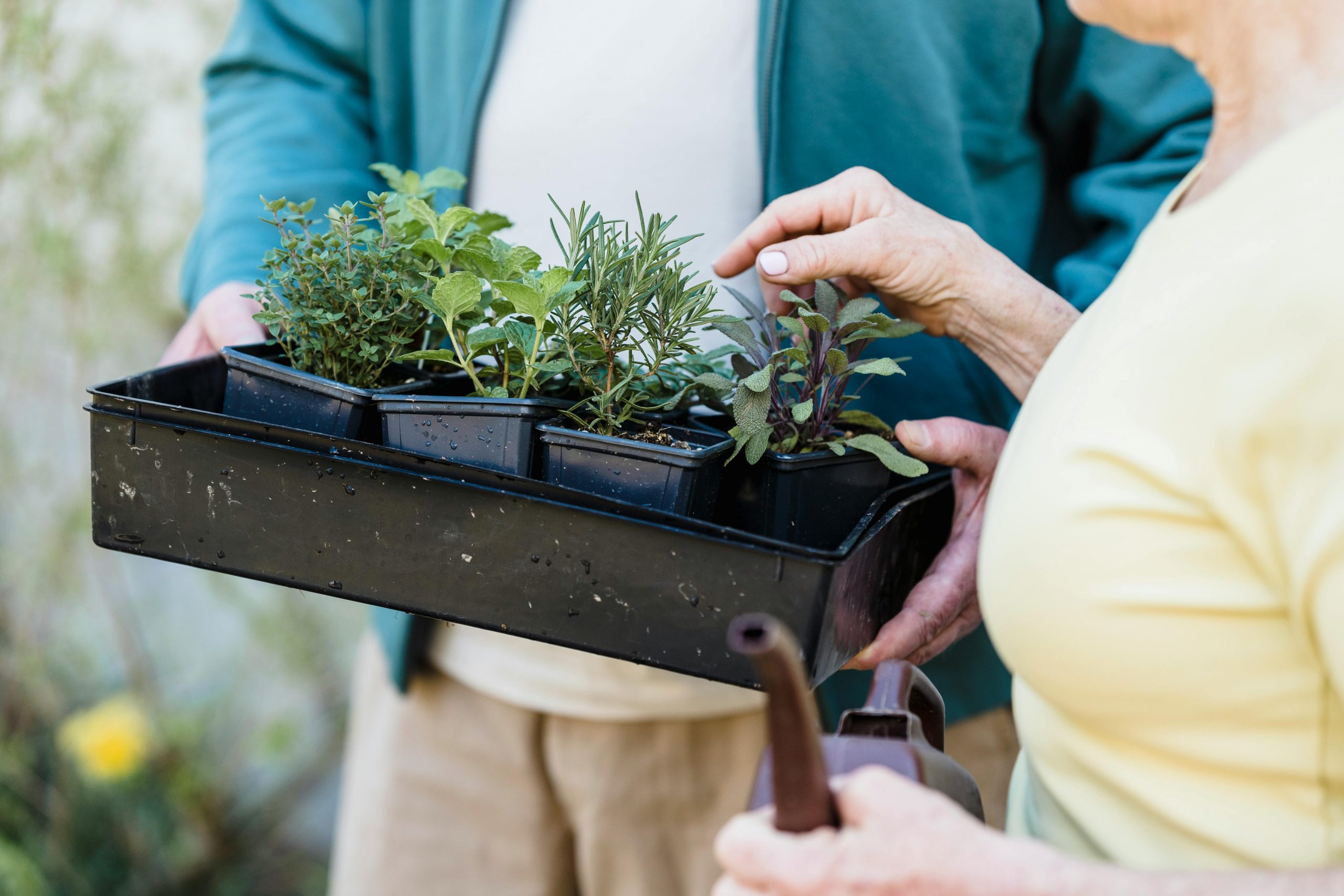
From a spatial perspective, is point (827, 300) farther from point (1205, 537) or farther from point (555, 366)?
point (1205, 537)

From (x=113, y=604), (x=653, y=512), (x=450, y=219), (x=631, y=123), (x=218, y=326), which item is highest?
(x=631, y=123)

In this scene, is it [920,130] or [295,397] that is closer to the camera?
[295,397]

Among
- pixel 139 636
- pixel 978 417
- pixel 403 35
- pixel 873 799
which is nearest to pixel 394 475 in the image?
pixel 873 799

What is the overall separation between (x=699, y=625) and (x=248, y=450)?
38 centimetres

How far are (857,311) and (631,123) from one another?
0.40 metres

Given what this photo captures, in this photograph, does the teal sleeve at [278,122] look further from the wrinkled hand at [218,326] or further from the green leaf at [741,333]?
the green leaf at [741,333]

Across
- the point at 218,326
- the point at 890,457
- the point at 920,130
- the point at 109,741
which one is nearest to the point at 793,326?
the point at 890,457

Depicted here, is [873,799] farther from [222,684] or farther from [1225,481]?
[222,684]

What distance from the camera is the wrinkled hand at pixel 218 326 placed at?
40.3 inches

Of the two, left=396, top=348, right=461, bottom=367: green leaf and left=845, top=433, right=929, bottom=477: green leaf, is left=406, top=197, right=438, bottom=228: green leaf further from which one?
left=845, top=433, right=929, bottom=477: green leaf

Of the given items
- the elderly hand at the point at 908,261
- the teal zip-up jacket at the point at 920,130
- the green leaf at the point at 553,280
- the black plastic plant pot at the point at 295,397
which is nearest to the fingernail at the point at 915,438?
the elderly hand at the point at 908,261

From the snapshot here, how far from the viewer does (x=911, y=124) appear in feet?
3.36

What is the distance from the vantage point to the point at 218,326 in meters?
1.03

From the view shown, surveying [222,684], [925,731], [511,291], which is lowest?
[222,684]
